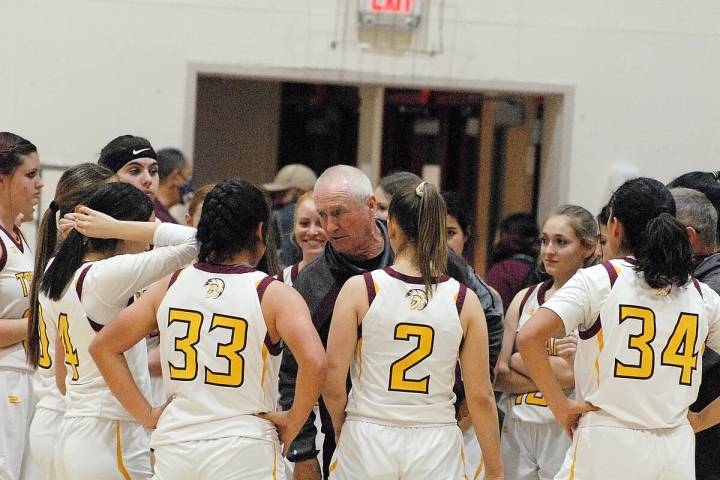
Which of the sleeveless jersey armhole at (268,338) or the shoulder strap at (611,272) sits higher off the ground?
the shoulder strap at (611,272)

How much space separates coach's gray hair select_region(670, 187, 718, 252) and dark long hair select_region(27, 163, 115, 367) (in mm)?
2187

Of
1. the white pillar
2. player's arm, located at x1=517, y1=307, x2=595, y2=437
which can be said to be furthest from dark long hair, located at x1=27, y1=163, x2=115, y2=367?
the white pillar

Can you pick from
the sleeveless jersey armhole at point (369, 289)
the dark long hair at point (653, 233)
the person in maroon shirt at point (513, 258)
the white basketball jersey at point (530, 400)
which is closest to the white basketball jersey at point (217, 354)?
the sleeveless jersey armhole at point (369, 289)

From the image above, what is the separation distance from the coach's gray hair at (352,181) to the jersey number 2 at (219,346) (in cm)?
83

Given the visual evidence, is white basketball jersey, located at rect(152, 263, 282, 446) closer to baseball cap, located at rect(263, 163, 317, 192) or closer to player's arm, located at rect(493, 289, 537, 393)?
player's arm, located at rect(493, 289, 537, 393)

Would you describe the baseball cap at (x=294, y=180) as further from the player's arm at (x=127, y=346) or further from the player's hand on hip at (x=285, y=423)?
the player's hand on hip at (x=285, y=423)

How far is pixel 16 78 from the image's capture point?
6.54 m

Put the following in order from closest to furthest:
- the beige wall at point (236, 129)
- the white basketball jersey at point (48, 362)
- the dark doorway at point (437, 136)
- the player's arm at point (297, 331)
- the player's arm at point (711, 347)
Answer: the player's arm at point (297, 331), the player's arm at point (711, 347), the white basketball jersey at point (48, 362), the beige wall at point (236, 129), the dark doorway at point (437, 136)

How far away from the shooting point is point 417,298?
317 centimetres

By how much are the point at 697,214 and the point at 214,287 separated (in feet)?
6.14

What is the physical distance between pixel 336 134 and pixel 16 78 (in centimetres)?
374

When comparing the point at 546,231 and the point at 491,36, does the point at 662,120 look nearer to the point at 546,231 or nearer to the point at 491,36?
the point at 491,36

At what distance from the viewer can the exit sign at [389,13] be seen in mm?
6625

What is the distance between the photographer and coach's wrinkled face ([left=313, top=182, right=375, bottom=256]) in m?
3.66
